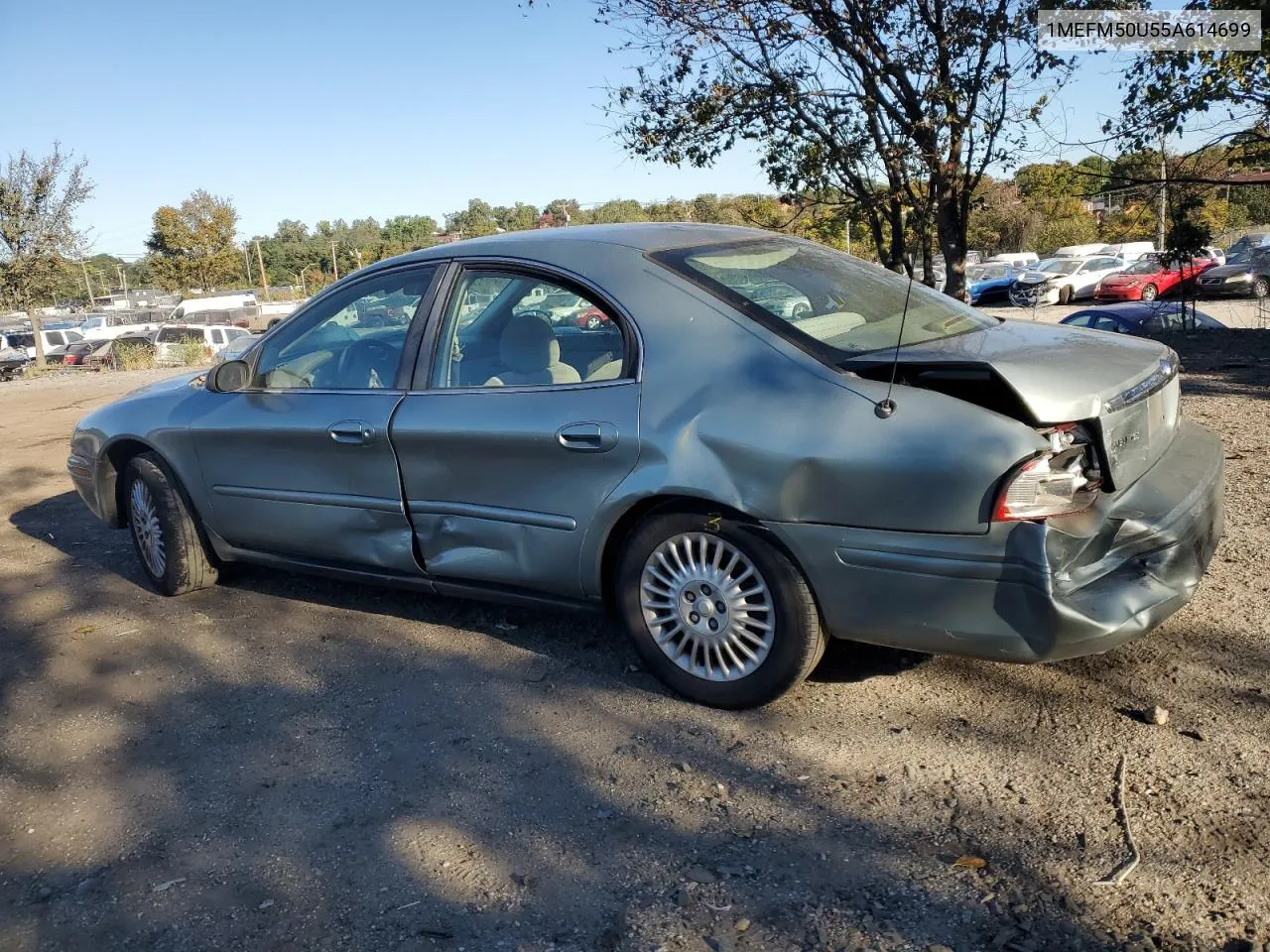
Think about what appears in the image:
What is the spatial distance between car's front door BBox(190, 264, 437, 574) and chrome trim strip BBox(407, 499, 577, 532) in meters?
0.12

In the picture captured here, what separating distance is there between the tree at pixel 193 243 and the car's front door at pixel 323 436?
4887cm

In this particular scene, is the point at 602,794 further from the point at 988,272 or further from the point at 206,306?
the point at 988,272

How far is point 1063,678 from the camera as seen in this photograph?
3.40 metres

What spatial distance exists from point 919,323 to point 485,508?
1.68 m

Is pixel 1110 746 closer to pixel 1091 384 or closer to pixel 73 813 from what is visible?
pixel 1091 384

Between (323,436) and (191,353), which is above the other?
(323,436)

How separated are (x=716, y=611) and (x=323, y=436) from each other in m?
1.78

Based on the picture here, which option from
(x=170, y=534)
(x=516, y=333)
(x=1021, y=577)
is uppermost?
(x=516, y=333)

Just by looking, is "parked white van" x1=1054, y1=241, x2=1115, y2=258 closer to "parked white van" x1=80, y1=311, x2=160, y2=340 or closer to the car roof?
"parked white van" x1=80, y1=311, x2=160, y2=340

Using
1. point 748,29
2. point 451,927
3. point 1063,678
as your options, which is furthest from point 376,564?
point 748,29

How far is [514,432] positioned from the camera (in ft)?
11.8

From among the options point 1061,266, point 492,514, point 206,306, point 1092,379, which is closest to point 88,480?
point 492,514

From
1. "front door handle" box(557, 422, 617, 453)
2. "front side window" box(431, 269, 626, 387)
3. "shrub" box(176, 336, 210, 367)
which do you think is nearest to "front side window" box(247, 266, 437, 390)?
"front side window" box(431, 269, 626, 387)

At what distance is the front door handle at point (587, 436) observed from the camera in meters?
3.38
